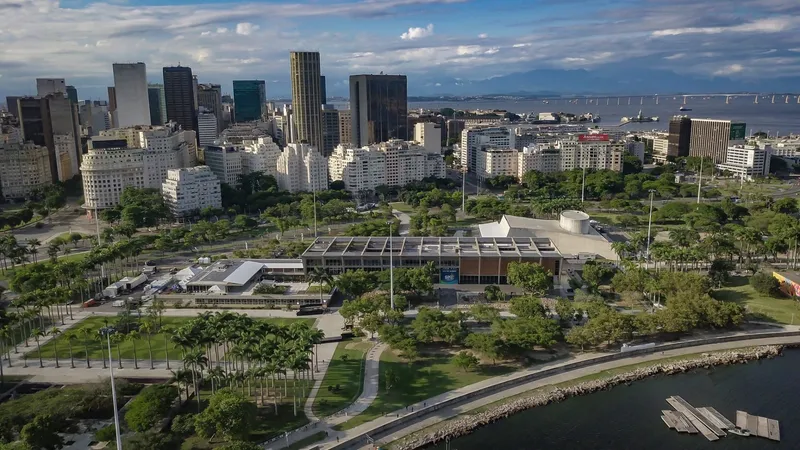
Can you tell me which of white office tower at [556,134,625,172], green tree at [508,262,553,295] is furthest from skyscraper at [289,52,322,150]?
green tree at [508,262,553,295]

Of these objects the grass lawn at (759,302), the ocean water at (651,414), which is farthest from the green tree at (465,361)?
the grass lawn at (759,302)

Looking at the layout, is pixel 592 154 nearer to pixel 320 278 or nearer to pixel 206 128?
pixel 320 278

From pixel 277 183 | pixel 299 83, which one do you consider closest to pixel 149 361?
pixel 277 183

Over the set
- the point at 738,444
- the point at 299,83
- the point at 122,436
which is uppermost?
the point at 299,83

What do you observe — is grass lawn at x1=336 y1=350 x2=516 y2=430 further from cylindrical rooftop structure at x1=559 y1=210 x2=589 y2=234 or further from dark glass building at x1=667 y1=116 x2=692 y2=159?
dark glass building at x1=667 y1=116 x2=692 y2=159

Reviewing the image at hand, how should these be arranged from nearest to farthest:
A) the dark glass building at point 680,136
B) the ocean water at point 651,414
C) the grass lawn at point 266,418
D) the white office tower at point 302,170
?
the grass lawn at point 266,418
the ocean water at point 651,414
the white office tower at point 302,170
the dark glass building at point 680,136

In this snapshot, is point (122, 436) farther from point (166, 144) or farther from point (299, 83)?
point (299, 83)

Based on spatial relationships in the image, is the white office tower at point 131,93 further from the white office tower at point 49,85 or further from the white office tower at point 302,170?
the white office tower at point 302,170
